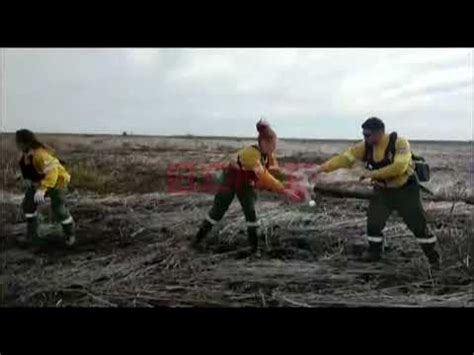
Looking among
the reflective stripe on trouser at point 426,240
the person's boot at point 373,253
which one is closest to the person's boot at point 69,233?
the person's boot at point 373,253

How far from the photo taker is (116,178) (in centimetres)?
417

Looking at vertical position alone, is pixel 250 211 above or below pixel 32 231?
above

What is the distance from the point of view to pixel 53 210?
4145mm

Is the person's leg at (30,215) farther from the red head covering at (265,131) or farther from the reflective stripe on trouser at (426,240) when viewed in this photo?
the reflective stripe on trouser at (426,240)

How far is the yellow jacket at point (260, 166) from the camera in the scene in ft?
13.5

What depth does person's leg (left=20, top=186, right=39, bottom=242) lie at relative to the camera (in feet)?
13.5

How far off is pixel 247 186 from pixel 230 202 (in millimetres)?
130

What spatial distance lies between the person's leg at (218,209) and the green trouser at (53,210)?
28.3 inches

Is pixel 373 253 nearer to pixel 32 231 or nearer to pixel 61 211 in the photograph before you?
pixel 61 211

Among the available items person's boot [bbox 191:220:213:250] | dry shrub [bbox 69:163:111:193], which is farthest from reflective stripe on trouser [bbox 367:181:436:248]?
dry shrub [bbox 69:163:111:193]

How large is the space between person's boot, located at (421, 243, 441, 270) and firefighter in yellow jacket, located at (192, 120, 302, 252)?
0.76 m

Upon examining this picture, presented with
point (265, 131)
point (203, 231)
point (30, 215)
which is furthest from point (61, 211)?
point (265, 131)
